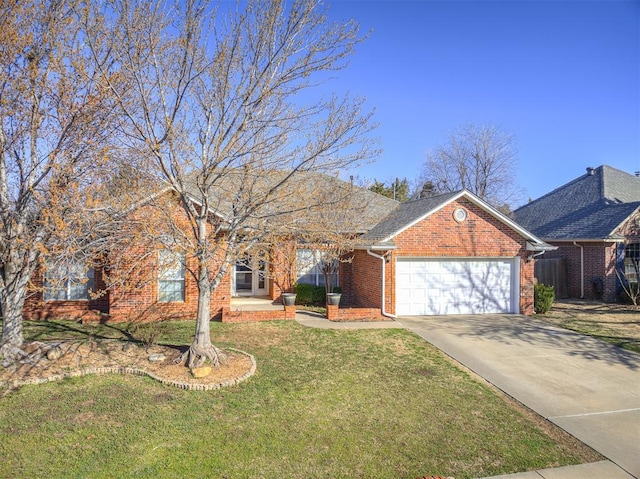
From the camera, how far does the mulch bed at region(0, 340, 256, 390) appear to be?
7574mm

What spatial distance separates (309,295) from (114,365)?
826 centimetres

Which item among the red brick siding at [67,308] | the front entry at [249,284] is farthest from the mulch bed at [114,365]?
the front entry at [249,284]

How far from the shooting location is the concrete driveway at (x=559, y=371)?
6264mm

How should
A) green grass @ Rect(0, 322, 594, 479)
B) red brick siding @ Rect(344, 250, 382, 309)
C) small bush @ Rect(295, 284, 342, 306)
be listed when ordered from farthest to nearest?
small bush @ Rect(295, 284, 342, 306) < red brick siding @ Rect(344, 250, 382, 309) < green grass @ Rect(0, 322, 594, 479)

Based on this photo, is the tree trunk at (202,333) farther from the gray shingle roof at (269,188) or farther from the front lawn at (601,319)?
the front lawn at (601,319)

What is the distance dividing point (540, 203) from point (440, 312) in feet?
50.3

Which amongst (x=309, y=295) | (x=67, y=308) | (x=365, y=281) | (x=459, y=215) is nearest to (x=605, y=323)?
(x=459, y=215)

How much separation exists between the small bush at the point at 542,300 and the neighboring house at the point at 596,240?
4.35m

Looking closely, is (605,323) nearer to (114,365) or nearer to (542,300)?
(542,300)

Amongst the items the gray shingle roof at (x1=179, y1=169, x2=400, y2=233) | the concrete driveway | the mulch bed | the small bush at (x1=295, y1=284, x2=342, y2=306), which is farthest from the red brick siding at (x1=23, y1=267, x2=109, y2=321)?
the concrete driveway

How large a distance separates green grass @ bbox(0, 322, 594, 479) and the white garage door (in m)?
5.36

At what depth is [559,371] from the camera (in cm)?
880

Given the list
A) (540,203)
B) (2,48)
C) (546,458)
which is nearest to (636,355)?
(546,458)

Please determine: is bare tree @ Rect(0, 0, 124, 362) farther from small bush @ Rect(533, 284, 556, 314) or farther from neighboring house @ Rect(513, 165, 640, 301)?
neighboring house @ Rect(513, 165, 640, 301)
